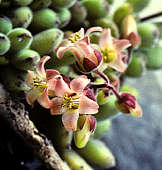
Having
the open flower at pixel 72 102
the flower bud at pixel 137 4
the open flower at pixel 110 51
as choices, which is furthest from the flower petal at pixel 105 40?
the flower bud at pixel 137 4

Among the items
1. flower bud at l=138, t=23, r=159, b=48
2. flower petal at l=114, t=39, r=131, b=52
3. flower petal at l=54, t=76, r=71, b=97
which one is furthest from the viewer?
flower bud at l=138, t=23, r=159, b=48

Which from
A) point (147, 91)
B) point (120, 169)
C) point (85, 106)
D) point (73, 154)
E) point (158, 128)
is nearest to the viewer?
point (85, 106)

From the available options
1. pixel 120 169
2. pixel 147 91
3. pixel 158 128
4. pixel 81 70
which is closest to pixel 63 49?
pixel 81 70

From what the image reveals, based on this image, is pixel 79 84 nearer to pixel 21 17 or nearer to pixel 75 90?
pixel 75 90

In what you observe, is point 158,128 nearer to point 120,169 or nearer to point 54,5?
point 120,169

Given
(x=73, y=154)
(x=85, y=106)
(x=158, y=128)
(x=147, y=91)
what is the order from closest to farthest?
(x=85, y=106) → (x=73, y=154) → (x=158, y=128) → (x=147, y=91)

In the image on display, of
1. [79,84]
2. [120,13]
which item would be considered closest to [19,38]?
[79,84]

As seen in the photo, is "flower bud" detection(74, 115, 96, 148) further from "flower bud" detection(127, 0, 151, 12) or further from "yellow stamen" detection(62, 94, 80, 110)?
"flower bud" detection(127, 0, 151, 12)

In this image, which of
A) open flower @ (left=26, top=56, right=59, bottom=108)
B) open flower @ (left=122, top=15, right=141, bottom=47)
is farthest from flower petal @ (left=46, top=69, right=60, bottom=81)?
open flower @ (left=122, top=15, right=141, bottom=47)
